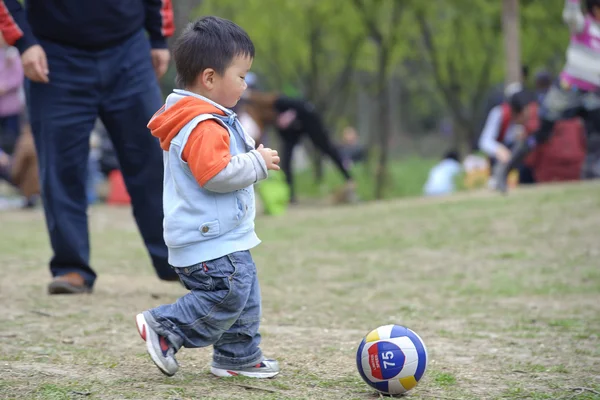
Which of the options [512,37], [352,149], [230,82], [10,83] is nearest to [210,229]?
[230,82]

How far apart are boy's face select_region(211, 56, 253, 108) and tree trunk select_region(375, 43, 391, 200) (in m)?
12.5

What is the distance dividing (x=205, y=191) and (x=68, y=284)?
228cm

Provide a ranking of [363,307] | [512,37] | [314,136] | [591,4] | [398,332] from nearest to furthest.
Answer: [398,332], [363,307], [591,4], [512,37], [314,136]

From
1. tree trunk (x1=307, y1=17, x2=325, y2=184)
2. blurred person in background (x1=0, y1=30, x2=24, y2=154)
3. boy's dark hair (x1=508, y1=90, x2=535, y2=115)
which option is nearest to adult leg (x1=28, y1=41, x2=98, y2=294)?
blurred person in background (x1=0, y1=30, x2=24, y2=154)

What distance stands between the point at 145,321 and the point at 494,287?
11.0 feet

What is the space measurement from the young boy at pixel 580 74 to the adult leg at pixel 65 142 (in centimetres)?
548

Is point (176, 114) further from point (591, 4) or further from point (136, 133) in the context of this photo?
point (591, 4)

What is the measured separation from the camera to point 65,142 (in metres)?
5.38

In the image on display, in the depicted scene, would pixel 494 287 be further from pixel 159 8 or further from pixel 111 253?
pixel 111 253

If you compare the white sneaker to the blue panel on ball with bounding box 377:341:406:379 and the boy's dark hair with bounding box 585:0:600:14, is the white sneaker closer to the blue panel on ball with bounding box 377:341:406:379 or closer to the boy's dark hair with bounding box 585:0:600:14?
the blue panel on ball with bounding box 377:341:406:379

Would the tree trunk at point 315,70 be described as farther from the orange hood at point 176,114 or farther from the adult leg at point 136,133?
the orange hood at point 176,114

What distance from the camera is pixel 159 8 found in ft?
18.4

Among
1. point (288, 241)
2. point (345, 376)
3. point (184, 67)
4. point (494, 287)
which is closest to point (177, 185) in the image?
point (184, 67)

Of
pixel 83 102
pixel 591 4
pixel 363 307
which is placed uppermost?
pixel 591 4
